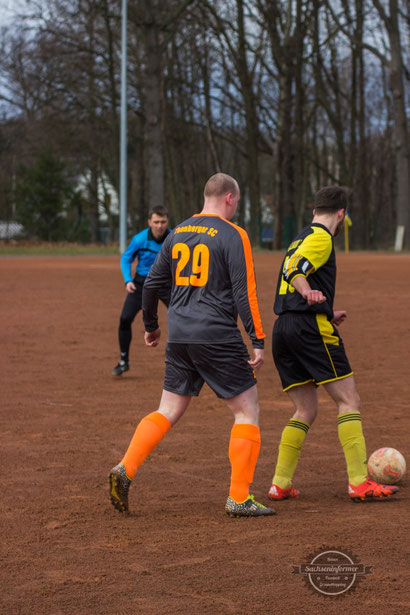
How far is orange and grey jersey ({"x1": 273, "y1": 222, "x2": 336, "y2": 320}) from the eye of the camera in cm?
497

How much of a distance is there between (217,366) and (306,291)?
2.17 feet

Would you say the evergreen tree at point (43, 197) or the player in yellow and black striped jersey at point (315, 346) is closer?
the player in yellow and black striped jersey at point (315, 346)

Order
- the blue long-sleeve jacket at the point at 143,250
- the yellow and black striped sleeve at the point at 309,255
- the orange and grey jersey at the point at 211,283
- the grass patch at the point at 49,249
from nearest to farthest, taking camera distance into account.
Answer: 1. the orange and grey jersey at the point at 211,283
2. the yellow and black striped sleeve at the point at 309,255
3. the blue long-sleeve jacket at the point at 143,250
4. the grass patch at the point at 49,249

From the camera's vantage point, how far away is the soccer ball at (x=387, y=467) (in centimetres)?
549

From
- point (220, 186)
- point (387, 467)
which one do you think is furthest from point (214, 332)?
point (387, 467)

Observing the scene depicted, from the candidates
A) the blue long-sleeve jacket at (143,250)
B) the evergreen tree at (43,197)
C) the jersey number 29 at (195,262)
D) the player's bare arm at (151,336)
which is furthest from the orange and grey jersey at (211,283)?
the evergreen tree at (43,197)

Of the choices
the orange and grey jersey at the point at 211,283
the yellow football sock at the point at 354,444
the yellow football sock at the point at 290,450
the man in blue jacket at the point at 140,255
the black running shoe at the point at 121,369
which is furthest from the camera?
the black running shoe at the point at 121,369

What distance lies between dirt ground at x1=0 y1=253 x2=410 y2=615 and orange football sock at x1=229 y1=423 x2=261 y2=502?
6.7 inches

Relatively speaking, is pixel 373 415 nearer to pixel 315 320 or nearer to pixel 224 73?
pixel 315 320

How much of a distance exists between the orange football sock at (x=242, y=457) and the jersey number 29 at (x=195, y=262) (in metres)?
0.86

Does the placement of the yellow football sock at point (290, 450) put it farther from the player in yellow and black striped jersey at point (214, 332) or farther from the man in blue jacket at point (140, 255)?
the man in blue jacket at point (140, 255)

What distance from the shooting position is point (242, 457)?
15.8 ft

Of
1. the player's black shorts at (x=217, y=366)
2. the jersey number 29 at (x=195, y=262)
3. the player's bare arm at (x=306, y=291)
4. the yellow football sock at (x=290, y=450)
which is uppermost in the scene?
the jersey number 29 at (x=195, y=262)

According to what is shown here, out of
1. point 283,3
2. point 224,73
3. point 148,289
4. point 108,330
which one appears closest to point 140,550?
point 148,289
